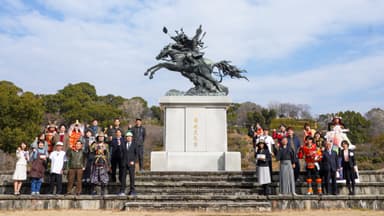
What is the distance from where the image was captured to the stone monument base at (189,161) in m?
12.9

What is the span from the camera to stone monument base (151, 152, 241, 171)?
1288 cm

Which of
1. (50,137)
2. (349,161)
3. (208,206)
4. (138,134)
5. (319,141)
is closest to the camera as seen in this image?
(208,206)

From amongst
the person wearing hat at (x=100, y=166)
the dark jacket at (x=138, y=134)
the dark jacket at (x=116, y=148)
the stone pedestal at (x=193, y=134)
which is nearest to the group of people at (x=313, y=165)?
the stone pedestal at (x=193, y=134)

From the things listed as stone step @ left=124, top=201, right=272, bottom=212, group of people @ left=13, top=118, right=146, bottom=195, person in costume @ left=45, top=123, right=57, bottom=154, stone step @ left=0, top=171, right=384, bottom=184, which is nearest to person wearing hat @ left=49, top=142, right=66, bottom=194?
group of people @ left=13, top=118, right=146, bottom=195

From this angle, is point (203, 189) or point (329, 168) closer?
point (329, 168)

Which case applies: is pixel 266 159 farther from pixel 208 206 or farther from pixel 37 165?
pixel 37 165

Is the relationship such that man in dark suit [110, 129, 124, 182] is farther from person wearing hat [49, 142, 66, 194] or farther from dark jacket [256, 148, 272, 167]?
dark jacket [256, 148, 272, 167]

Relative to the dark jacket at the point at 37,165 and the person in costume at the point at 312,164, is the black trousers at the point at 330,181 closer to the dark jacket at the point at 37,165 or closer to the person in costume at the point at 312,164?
the person in costume at the point at 312,164

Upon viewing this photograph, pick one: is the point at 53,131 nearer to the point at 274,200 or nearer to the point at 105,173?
the point at 105,173

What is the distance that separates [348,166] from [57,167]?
7.57 m

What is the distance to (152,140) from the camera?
4066 centimetres

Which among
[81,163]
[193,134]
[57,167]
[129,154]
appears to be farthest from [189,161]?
[57,167]

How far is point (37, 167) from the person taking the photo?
966cm

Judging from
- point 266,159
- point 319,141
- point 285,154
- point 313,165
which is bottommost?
point 313,165
